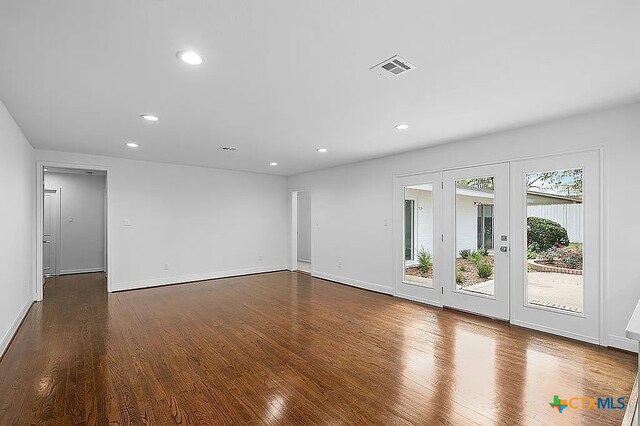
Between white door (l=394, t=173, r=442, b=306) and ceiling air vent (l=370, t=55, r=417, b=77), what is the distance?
272 cm

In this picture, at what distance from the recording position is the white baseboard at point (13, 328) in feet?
10.4

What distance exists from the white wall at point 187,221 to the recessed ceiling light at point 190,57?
452 centimetres

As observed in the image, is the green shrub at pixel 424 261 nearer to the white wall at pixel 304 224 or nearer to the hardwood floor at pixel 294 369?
the hardwood floor at pixel 294 369

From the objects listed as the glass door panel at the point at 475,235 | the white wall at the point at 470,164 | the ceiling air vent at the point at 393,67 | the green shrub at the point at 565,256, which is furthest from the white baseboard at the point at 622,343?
the ceiling air vent at the point at 393,67

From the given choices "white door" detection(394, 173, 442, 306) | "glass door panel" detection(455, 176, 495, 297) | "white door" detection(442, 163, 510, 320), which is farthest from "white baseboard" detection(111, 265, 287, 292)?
"glass door panel" detection(455, 176, 495, 297)

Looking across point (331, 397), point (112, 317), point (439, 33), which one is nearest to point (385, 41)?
point (439, 33)

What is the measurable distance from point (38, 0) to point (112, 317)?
3869mm

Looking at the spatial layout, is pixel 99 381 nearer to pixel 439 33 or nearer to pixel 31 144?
pixel 439 33

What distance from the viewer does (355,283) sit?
247 inches

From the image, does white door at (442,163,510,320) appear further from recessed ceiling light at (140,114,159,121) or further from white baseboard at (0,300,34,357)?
white baseboard at (0,300,34,357)

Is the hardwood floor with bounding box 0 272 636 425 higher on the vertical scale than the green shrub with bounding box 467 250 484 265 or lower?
lower

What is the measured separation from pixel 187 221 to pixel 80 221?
319 centimetres

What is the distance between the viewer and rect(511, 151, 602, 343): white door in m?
3.40

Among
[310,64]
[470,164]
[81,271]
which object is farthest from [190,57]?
[81,271]
